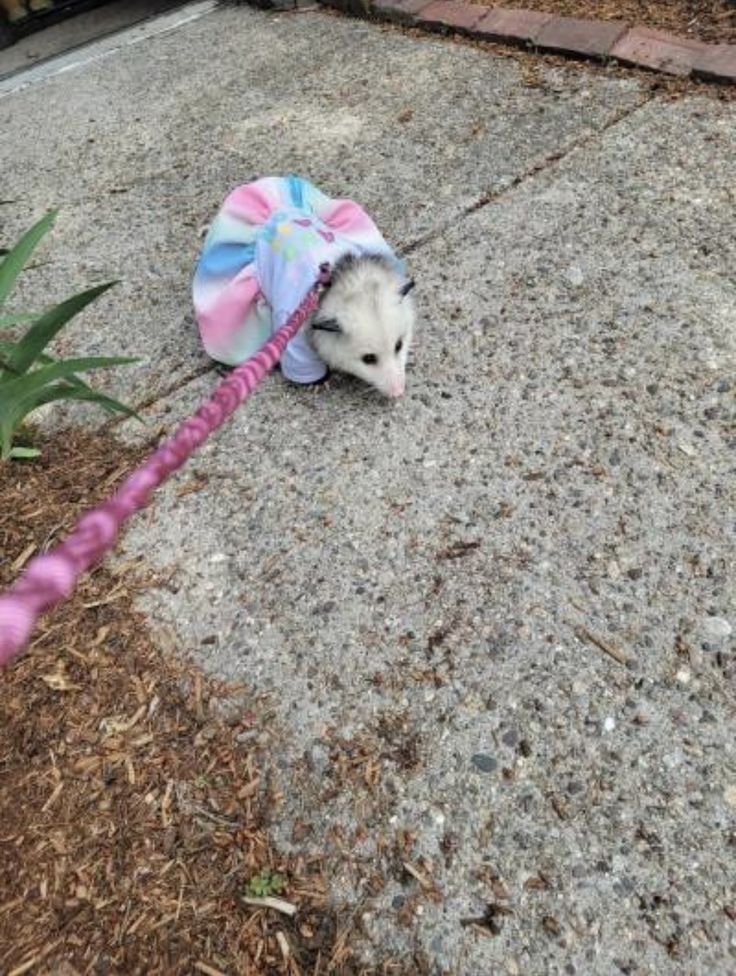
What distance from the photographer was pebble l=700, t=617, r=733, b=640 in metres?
1.90

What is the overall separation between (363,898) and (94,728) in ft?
2.37

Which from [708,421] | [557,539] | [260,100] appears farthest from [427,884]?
[260,100]

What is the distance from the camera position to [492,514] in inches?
88.1

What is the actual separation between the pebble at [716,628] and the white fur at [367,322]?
109cm

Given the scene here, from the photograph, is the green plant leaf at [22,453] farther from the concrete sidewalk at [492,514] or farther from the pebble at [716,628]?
the pebble at [716,628]

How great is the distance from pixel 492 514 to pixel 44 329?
121 centimetres

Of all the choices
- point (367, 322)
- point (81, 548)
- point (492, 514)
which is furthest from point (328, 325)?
point (81, 548)

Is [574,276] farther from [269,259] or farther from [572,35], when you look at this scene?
[572,35]

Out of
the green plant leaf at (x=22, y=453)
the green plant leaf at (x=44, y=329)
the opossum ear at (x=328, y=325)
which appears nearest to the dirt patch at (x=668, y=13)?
the opossum ear at (x=328, y=325)

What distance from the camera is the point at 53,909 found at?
163 centimetres

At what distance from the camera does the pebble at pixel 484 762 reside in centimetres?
175

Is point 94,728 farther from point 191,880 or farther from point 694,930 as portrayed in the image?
point 694,930

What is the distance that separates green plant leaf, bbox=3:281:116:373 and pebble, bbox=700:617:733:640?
155 centimetres

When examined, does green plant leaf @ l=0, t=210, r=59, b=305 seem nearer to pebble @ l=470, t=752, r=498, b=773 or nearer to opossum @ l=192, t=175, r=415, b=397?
opossum @ l=192, t=175, r=415, b=397
